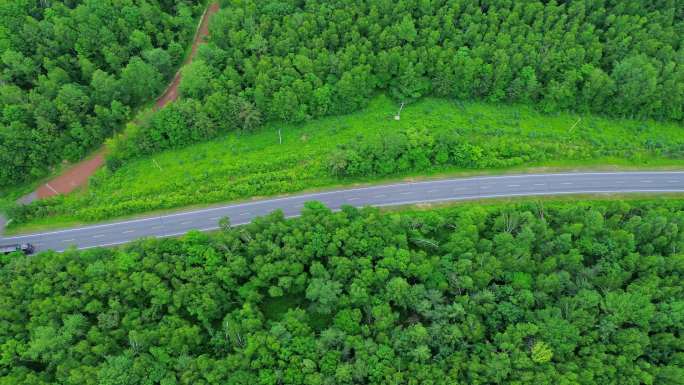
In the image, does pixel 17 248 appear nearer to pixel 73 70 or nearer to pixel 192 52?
pixel 73 70

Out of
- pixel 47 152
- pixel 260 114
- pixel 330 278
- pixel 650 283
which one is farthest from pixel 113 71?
pixel 650 283

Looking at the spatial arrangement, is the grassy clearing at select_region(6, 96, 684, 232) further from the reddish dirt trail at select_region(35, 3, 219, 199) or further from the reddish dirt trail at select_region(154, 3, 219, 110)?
the reddish dirt trail at select_region(154, 3, 219, 110)

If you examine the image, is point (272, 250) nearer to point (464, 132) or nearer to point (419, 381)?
point (419, 381)

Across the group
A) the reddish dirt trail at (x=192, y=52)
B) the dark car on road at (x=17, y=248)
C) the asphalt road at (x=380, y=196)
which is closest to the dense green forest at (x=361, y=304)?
the dark car on road at (x=17, y=248)

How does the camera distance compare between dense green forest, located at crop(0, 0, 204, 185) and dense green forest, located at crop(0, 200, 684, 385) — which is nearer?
dense green forest, located at crop(0, 200, 684, 385)

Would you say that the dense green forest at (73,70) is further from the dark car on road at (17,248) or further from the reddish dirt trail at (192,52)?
the dark car on road at (17,248)

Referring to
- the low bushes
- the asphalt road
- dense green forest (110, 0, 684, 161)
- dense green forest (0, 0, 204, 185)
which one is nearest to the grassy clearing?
the low bushes
